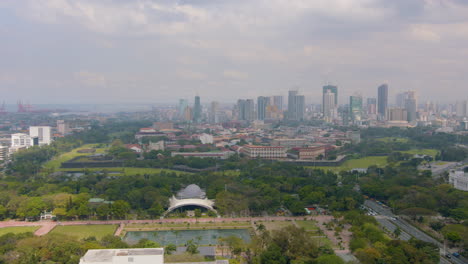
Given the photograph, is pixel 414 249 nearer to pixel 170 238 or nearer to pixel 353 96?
pixel 170 238

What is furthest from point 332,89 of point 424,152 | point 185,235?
point 185,235

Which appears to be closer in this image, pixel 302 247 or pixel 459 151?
pixel 302 247

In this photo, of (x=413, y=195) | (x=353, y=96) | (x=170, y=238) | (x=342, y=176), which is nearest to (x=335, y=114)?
(x=353, y=96)

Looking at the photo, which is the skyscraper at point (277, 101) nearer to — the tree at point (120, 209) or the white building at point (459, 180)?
A: the white building at point (459, 180)

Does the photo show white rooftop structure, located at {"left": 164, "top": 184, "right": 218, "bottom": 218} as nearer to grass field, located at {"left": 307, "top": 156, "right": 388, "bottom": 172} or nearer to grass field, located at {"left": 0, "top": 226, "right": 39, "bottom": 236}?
grass field, located at {"left": 0, "top": 226, "right": 39, "bottom": 236}

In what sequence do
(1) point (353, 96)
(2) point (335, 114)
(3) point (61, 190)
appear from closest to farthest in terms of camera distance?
(3) point (61, 190) → (1) point (353, 96) → (2) point (335, 114)

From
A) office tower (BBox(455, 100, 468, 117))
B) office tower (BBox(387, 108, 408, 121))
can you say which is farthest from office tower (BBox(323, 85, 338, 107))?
office tower (BBox(455, 100, 468, 117))

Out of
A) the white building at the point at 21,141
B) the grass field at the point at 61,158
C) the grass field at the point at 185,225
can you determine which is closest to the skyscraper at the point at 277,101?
the grass field at the point at 61,158

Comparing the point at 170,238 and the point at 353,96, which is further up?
the point at 353,96
